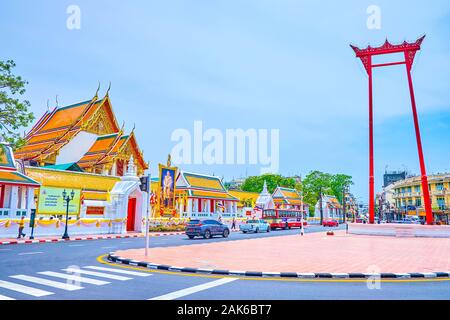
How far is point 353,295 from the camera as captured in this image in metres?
7.34

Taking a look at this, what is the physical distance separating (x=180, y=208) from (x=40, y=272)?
33689mm

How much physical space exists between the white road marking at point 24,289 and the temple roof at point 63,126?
1263 inches

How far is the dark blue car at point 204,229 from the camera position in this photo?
2538 cm

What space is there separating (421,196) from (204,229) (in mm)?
63401

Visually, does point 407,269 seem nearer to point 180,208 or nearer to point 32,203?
point 32,203

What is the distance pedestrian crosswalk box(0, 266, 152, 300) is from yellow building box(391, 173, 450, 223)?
66.9 m

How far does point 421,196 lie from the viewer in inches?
2899

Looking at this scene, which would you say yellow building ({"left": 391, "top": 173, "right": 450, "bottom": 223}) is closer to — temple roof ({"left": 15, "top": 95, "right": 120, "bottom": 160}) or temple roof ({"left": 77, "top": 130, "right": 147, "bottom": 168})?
temple roof ({"left": 77, "top": 130, "right": 147, "bottom": 168})

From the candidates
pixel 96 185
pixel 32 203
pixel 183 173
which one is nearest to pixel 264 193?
pixel 183 173

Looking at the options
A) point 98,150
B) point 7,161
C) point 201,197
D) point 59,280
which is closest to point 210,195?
point 201,197

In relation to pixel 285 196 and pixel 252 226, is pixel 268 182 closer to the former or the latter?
pixel 285 196

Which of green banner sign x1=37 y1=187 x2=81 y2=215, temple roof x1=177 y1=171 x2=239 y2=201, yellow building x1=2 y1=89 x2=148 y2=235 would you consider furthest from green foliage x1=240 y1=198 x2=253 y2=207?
green banner sign x1=37 y1=187 x2=81 y2=215

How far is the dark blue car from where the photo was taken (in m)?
25.4

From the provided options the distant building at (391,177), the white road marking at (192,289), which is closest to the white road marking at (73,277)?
the white road marking at (192,289)
